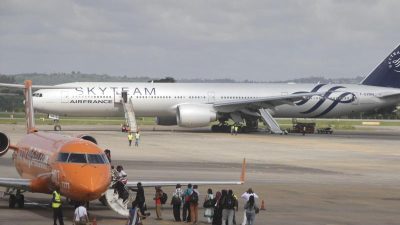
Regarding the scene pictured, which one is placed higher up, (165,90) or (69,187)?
(165,90)

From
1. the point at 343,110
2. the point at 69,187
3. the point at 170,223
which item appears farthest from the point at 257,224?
the point at 343,110

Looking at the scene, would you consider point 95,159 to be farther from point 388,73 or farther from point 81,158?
point 388,73

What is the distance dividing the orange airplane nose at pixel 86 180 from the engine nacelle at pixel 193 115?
50.6 m

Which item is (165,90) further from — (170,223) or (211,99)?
(170,223)

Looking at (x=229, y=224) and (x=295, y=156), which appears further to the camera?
(x=295, y=156)

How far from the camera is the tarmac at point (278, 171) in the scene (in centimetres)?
3023

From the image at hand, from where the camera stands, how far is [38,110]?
79500 mm

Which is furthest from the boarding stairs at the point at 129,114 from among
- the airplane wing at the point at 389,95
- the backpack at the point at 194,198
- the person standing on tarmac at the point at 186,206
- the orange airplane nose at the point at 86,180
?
the orange airplane nose at the point at 86,180

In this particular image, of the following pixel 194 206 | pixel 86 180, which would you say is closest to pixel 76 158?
pixel 86 180

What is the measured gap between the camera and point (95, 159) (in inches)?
1102

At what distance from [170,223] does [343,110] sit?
6001cm

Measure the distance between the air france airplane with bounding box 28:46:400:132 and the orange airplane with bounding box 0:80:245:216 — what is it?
1772 inches

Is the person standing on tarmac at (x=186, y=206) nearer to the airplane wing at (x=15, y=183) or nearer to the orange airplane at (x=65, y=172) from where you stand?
the orange airplane at (x=65, y=172)

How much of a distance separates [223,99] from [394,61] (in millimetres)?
20055
